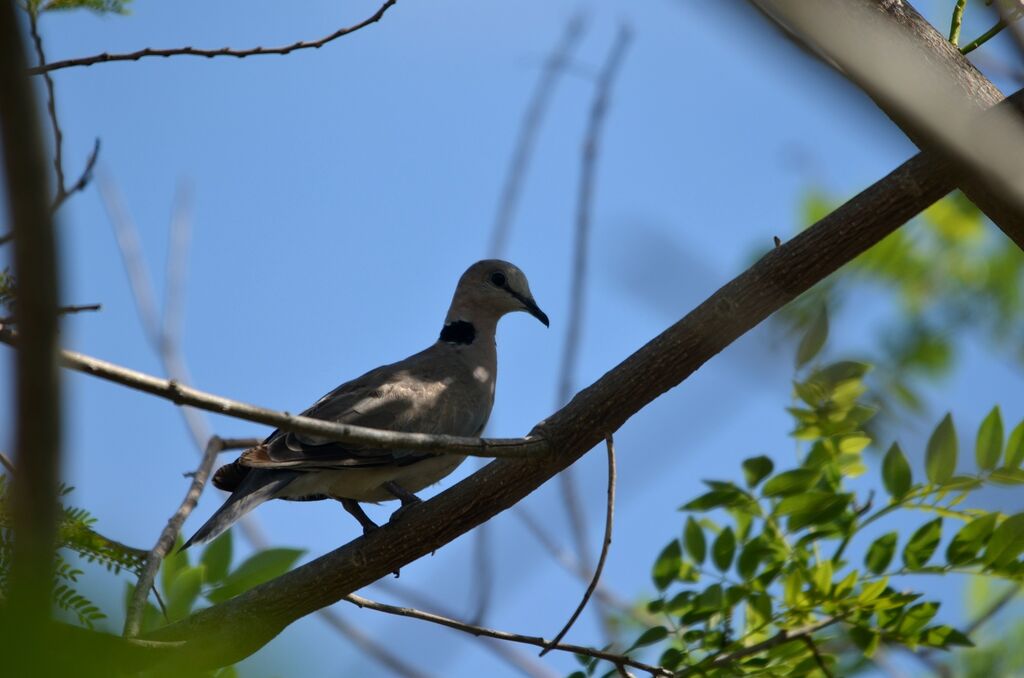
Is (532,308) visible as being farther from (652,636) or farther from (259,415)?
(259,415)

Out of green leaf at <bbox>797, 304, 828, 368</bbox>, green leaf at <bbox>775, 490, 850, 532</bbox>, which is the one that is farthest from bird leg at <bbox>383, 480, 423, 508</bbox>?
green leaf at <bbox>797, 304, 828, 368</bbox>

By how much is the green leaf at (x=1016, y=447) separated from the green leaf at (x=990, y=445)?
3cm

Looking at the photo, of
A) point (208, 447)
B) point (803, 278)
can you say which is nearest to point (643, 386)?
point (803, 278)

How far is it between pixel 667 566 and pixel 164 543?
1.66m

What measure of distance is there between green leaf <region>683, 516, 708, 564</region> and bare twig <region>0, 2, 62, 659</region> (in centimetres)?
308

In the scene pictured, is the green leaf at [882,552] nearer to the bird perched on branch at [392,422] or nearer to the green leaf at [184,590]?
the bird perched on branch at [392,422]

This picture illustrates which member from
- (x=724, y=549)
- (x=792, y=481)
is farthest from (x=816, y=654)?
(x=792, y=481)

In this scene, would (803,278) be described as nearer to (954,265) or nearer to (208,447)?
(208,447)

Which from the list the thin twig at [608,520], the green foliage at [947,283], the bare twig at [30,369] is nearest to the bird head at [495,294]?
the green foliage at [947,283]

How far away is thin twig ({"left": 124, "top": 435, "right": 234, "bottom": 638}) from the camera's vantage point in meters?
3.28

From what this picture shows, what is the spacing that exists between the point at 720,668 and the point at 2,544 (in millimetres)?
2099

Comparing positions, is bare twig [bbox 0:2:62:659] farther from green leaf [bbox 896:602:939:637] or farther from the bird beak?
the bird beak

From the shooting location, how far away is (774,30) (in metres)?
1.64

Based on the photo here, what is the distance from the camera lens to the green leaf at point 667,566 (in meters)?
3.88
